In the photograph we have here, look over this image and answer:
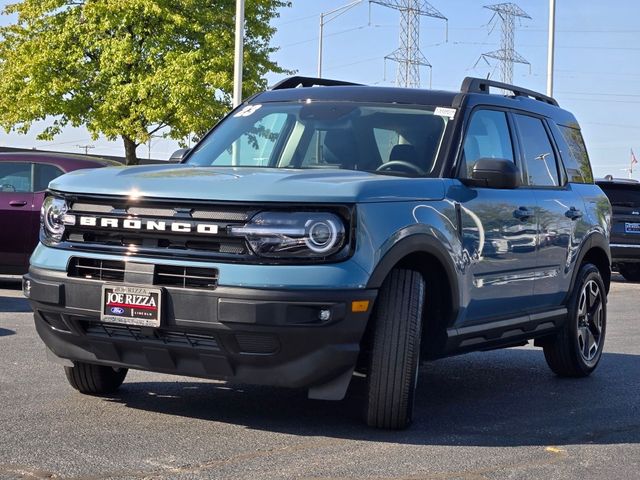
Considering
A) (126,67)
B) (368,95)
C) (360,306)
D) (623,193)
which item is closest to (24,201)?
(368,95)

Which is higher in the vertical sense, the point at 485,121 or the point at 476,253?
the point at 485,121

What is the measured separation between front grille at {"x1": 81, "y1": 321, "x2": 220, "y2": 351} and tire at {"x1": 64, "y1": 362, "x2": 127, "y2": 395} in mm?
793

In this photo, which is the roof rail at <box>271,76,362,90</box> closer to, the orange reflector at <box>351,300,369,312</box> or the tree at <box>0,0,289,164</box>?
the orange reflector at <box>351,300,369,312</box>

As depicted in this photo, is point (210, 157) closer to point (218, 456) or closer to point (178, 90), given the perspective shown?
point (218, 456)

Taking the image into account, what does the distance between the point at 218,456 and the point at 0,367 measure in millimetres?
2818

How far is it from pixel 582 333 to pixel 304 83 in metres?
2.66

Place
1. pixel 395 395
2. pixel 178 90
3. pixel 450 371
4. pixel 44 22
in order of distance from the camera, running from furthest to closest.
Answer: pixel 44 22 < pixel 178 90 < pixel 450 371 < pixel 395 395

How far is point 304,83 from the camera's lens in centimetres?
789

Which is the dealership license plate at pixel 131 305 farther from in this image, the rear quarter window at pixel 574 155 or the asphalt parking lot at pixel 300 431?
the rear quarter window at pixel 574 155

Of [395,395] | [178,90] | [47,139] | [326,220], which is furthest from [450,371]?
[47,139]

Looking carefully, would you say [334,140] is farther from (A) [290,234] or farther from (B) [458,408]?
(B) [458,408]

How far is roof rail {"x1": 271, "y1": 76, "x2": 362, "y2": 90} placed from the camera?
7770mm

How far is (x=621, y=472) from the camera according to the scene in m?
5.20

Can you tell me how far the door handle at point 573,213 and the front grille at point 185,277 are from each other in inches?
130
